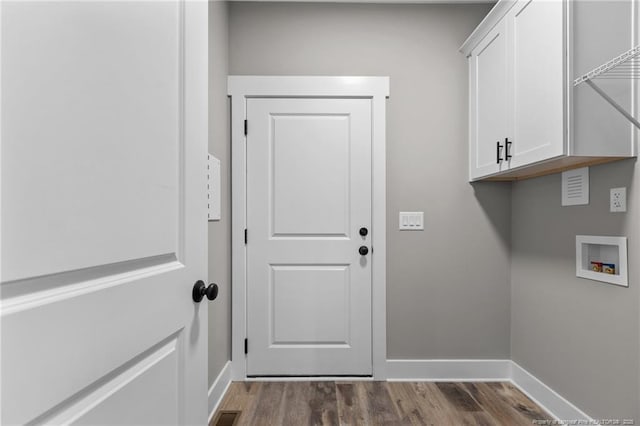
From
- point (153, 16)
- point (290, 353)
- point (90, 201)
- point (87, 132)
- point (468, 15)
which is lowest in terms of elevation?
point (290, 353)

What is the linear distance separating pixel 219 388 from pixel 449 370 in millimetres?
1551

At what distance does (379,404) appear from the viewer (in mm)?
2131

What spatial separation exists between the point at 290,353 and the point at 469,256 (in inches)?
56.5

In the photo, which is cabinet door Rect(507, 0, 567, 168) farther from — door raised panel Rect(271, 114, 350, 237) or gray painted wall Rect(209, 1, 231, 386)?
gray painted wall Rect(209, 1, 231, 386)

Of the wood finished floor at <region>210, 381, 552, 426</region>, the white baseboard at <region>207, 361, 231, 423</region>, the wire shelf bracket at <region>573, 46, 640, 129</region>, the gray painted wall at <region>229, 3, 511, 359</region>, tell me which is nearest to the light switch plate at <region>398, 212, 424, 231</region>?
the gray painted wall at <region>229, 3, 511, 359</region>

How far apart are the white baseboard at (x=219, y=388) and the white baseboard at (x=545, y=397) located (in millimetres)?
1926

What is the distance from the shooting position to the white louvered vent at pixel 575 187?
1.76 m

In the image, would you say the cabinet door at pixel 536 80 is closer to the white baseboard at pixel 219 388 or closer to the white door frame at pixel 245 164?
the white door frame at pixel 245 164

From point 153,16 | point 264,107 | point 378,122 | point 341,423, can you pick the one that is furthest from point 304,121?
point 341,423

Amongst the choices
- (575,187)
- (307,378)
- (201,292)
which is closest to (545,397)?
(575,187)

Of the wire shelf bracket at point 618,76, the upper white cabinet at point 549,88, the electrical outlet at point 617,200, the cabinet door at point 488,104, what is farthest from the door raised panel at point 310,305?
the wire shelf bracket at point 618,76

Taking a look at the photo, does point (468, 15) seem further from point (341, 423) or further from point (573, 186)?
point (341, 423)

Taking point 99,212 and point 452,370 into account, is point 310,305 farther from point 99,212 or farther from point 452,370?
point 99,212

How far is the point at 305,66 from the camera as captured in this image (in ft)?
8.21
